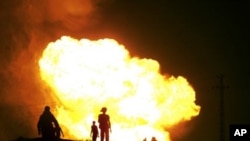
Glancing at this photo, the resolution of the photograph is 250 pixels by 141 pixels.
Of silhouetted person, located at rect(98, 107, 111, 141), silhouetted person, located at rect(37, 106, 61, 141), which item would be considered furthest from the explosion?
silhouetted person, located at rect(37, 106, 61, 141)

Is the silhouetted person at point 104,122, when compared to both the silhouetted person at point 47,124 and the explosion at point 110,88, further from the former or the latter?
the explosion at point 110,88

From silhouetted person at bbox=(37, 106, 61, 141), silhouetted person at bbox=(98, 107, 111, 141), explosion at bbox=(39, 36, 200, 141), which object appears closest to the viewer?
silhouetted person at bbox=(37, 106, 61, 141)

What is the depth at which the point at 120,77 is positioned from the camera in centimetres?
7031

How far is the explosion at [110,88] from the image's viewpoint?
6981 cm

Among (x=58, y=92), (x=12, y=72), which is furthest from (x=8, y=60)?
(x=58, y=92)

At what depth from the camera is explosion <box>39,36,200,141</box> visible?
229 ft

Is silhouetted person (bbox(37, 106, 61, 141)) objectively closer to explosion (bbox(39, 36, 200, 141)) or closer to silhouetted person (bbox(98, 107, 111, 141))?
silhouetted person (bbox(98, 107, 111, 141))

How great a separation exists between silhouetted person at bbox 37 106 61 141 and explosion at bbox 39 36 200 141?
2157 centimetres

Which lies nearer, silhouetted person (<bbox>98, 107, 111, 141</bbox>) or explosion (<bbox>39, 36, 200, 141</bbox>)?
silhouetted person (<bbox>98, 107, 111, 141</bbox>)

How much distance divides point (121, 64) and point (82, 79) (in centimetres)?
327

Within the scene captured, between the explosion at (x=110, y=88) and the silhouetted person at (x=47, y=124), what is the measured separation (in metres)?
21.6

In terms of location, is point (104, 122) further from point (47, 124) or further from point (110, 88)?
point (110, 88)

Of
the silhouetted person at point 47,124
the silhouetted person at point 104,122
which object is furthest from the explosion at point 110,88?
the silhouetted person at point 47,124

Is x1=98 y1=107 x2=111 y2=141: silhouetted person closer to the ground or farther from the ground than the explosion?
closer to the ground
